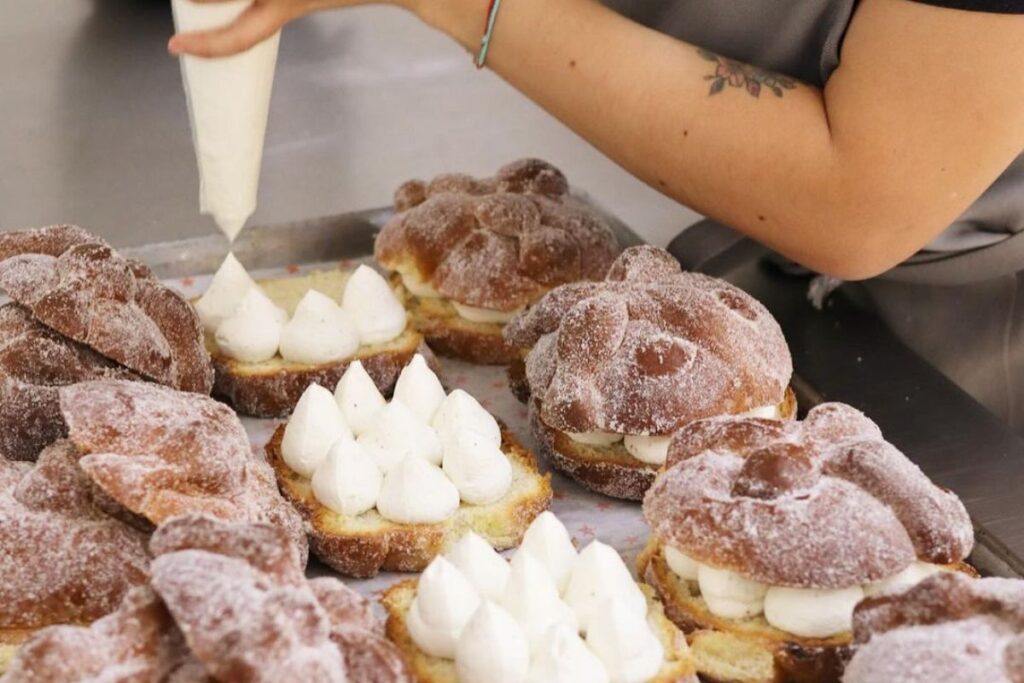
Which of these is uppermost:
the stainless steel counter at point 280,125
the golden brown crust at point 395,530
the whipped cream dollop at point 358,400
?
the whipped cream dollop at point 358,400

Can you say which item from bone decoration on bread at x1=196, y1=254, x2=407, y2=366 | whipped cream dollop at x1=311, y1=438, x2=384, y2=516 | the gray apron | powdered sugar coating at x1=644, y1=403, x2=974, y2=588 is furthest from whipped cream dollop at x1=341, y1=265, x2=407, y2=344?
powdered sugar coating at x1=644, y1=403, x2=974, y2=588

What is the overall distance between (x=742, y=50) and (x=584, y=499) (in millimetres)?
708

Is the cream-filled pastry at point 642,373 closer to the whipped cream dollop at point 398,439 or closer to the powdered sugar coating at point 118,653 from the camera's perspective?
the whipped cream dollop at point 398,439

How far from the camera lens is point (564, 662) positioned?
122cm

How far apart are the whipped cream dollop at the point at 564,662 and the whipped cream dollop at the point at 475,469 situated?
0.41 meters

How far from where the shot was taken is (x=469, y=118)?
3.44m

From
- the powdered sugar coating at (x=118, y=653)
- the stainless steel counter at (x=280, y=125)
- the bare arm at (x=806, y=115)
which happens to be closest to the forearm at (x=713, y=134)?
the bare arm at (x=806, y=115)

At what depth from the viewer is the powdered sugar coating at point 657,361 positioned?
166cm

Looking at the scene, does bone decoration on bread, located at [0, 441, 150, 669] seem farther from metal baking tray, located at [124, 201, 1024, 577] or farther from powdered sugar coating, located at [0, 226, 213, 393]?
metal baking tray, located at [124, 201, 1024, 577]

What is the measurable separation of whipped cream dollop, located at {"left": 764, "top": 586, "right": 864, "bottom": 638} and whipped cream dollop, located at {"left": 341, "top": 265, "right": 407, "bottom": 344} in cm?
86

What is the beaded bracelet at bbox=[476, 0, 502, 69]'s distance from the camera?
1.87m

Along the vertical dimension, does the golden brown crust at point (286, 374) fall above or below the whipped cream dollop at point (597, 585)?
below

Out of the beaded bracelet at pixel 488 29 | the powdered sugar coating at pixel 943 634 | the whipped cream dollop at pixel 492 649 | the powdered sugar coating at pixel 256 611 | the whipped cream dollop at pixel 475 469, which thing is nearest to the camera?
the powdered sugar coating at pixel 256 611

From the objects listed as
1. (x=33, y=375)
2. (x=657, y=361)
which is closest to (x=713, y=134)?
(x=657, y=361)
